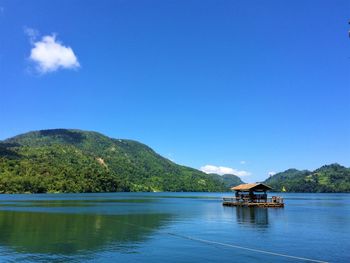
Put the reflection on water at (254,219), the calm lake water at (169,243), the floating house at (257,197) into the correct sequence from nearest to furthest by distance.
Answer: the calm lake water at (169,243) < the reflection on water at (254,219) < the floating house at (257,197)

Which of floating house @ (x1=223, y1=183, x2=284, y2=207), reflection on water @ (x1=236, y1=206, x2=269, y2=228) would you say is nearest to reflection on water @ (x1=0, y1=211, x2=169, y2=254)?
reflection on water @ (x1=236, y1=206, x2=269, y2=228)

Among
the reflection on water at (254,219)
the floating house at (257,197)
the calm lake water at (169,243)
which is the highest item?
the floating house at (257,197)

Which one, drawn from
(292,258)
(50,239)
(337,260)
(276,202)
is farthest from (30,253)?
(276,202)

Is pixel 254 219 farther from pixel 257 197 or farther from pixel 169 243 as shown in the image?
pixel 257 197

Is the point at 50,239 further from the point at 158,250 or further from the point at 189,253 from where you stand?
the point at 189,253

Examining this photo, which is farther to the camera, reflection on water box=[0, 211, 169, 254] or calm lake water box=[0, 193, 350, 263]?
reflection on water box=[0, 211, 169, 254]

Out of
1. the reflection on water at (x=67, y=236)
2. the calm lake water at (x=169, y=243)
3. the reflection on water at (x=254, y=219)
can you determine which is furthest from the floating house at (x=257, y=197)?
the reflection on water at (x=67, y=236)

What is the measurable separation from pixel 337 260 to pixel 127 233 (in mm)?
28314

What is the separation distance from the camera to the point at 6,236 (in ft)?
154

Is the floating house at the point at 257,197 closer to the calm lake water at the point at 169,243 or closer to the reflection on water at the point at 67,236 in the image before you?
the calm lake water at the point at 169,243

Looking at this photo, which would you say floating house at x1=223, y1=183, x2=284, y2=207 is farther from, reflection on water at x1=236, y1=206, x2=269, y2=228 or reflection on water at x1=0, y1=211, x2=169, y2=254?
reflection on water at x1=0, y1=211, x2=169, y2=254

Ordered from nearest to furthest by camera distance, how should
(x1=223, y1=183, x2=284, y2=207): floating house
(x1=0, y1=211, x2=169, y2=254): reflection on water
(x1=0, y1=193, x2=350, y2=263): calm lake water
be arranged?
(x1=0, y1=193, x2=350, y2=263): calm lake water, (x1=0, y1=211, x2=169, y2=254): reflection on water, (x1=223, y1=183, x2=284, y2=207): floating house

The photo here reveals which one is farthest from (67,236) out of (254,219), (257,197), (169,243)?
(257,197)

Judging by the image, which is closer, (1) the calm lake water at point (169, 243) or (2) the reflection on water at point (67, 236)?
(1) the calm lake water at point (169, 243)
